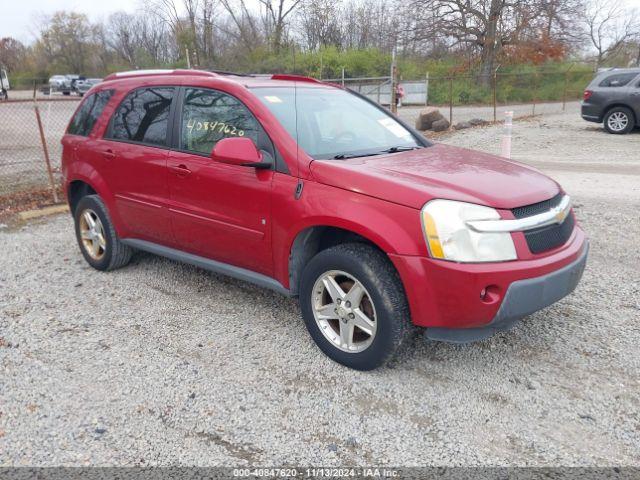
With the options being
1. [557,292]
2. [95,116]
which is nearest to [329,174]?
[557,292]

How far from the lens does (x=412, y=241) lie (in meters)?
2.74

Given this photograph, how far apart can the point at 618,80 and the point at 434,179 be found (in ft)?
44.5

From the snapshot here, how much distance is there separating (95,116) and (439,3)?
2865cm

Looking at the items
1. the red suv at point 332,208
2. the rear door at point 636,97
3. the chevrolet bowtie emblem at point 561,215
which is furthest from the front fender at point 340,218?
the rear door at point 636,97

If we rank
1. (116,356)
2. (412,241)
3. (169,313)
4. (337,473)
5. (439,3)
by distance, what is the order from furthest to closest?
(439,3), (169,313), (116,356), (412,241), (337,473)

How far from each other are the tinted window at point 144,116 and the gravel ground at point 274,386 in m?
1.32

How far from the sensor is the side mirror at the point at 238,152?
3242 millimetres

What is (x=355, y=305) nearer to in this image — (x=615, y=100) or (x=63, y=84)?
(x=615, y=100)

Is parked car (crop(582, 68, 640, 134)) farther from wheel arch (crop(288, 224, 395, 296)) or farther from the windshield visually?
wheel arch (crop(288, 224, 395, 296))

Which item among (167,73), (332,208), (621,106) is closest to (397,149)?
(332,208)

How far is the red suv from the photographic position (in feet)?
8.91

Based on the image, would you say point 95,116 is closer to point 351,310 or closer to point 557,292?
point 351,310

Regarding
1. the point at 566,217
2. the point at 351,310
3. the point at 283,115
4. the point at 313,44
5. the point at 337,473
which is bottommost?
the point at 337,473

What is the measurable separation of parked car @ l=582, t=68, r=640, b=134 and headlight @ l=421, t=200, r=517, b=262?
1340 cm
